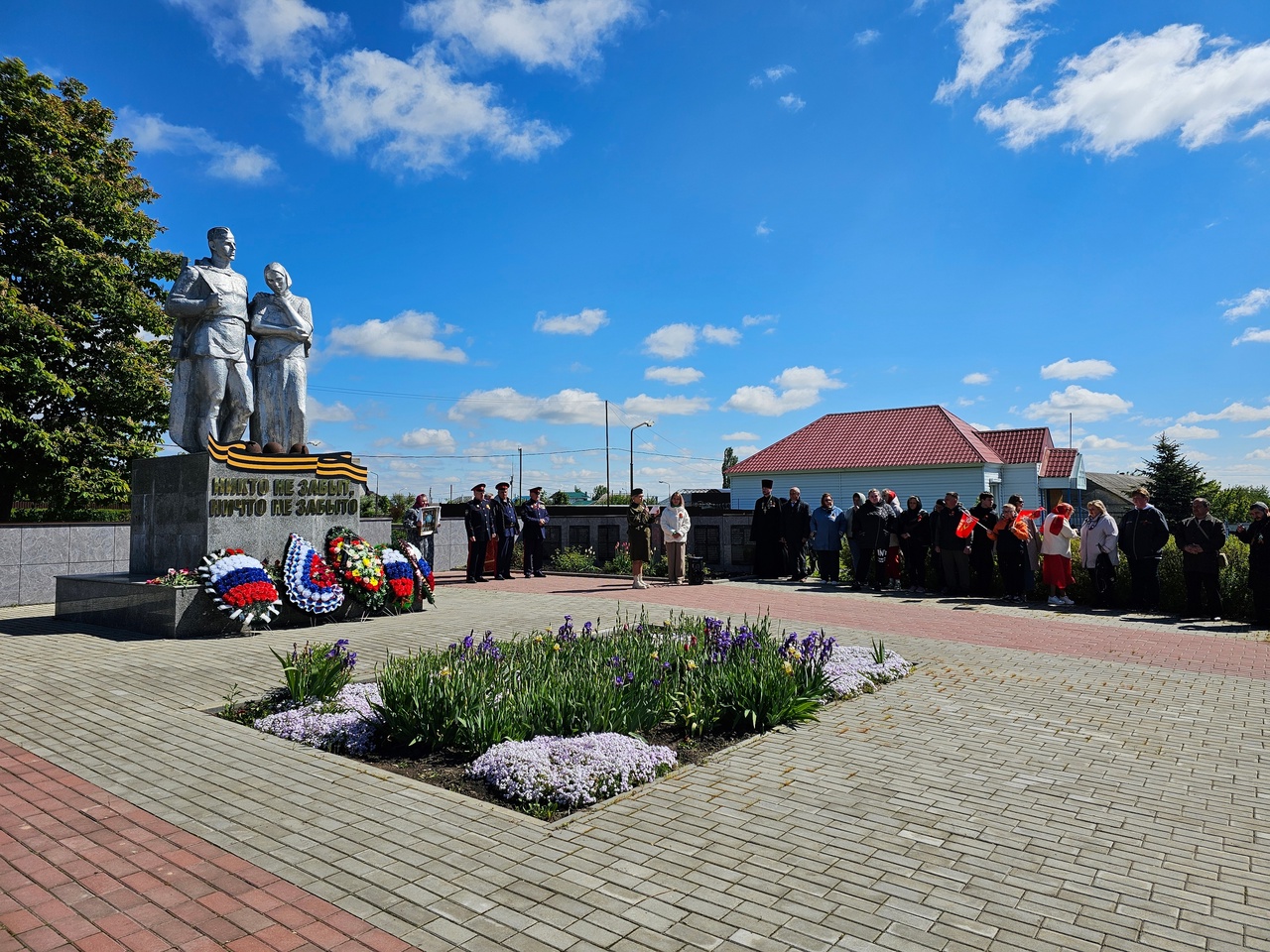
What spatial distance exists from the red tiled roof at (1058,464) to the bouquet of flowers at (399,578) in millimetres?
36101

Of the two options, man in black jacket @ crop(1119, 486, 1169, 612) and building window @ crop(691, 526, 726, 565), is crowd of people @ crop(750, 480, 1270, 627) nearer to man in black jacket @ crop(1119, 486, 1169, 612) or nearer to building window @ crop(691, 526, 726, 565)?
man in black jacket @ crop(1119, 486, 1169, 612)

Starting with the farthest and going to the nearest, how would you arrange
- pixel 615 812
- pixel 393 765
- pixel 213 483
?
pixel 213 483
pixel 393 765
pixel 615 812

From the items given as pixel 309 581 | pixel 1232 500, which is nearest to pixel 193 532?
pixel 309 581

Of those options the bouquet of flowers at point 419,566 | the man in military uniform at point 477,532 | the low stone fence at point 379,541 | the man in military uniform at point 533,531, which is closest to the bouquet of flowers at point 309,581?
the bouquet of flowers at point 419,566

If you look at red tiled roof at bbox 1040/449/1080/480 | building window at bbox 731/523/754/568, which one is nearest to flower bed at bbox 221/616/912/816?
building window at bbox 731/523/754/568

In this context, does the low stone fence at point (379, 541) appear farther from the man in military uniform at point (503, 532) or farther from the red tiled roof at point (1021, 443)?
the red tiled roof at point (1021, 443)

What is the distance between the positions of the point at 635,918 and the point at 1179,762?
3504 millimetres

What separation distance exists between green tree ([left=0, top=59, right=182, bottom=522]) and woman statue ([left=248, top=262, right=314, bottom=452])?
26.5 ft

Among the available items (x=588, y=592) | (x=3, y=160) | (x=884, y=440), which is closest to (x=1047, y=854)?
(x=588, y=592)

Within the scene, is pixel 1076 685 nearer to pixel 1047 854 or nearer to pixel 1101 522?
pixel 1047 854

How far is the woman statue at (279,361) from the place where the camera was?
10578 mm

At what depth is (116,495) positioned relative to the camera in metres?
17.5

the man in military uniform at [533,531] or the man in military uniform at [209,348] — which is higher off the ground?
the man in military uniform at [209,348]

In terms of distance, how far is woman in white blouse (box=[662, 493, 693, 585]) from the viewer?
14195mm
